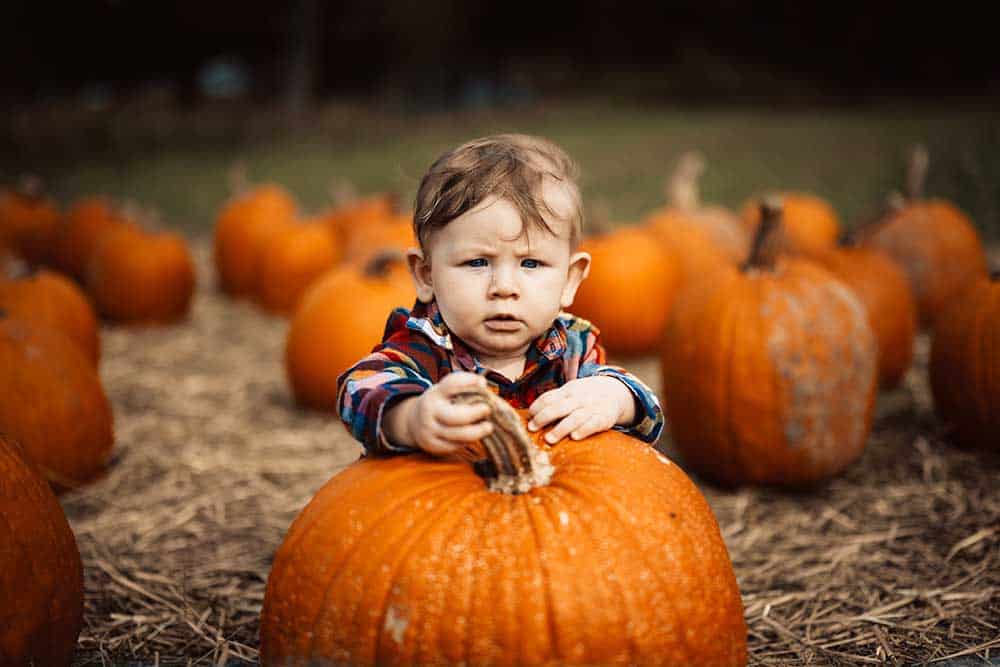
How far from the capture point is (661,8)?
16.2 m

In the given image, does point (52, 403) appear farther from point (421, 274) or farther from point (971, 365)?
point (971, 365)

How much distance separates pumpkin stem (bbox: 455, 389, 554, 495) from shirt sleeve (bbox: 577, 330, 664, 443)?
33cm

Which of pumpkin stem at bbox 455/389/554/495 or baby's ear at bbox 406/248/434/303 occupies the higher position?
baby's ear at bbox 406/248/434/303

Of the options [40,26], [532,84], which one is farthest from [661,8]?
[40,26]

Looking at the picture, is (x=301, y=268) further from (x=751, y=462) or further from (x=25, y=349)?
(x=751, y=462)

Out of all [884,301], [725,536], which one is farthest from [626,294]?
[725,536]

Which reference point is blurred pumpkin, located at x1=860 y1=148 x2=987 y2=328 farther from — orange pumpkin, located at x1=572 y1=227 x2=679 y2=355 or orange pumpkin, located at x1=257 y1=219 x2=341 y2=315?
orange pumpkin, located at x1=257 y1=219 x2=341 y2=315

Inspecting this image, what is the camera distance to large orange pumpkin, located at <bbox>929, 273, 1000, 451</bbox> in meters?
3.97

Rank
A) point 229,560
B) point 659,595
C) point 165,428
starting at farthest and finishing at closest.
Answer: point 165,428 → point 229,560 → point 659,595

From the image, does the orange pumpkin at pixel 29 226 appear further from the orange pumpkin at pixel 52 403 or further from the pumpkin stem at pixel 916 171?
the pumpkin stem at pixel 916 171

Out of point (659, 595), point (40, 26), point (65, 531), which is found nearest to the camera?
Answer: point (659, 595)

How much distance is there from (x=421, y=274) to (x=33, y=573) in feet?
3.88

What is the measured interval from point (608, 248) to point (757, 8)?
27.1 feet

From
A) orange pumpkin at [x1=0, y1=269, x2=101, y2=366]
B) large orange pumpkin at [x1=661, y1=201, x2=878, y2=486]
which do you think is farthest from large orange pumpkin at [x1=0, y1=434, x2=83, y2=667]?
orange pumpkin at [x1=0, y1=269, x2=101, y2=366]
